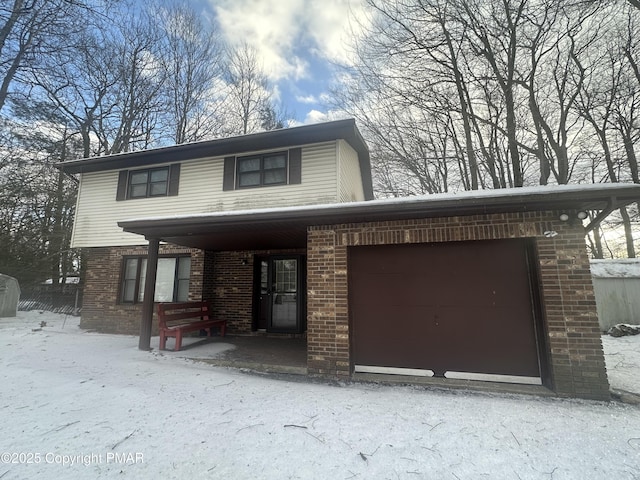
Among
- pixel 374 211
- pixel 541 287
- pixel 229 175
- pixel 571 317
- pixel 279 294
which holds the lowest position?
pixel 571 317

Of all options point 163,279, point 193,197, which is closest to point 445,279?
point 193,197

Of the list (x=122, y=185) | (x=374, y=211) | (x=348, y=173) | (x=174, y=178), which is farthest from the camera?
(x=122, y=185)

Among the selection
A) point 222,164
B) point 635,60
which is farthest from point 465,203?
point 635,60

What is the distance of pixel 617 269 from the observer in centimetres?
977

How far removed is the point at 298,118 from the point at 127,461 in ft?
63.7

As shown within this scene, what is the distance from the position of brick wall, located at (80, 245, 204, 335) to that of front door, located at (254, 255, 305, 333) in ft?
5.99

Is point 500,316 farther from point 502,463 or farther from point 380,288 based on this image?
point 502,463

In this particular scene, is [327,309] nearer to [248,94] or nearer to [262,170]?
[262,170]

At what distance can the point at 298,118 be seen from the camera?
63.5 ft

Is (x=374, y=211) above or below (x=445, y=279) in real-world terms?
Answer: above

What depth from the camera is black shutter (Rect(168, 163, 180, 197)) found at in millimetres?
9125

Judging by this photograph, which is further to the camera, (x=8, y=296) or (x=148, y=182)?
(x=8, y=296)

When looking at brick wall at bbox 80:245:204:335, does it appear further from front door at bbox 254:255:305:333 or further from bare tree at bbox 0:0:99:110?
bare tree at bbox 0:0:99:110

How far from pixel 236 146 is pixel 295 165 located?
1813 mm
